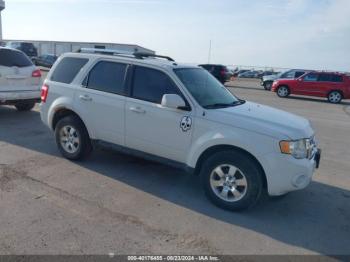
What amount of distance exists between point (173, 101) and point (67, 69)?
2449 millimetres

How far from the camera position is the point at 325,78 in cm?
1995

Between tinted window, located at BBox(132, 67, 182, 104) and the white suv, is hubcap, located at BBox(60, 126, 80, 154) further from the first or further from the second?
tinted window, located at BBox(132, 67, 182, 104)

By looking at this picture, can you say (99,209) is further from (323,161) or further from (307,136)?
(323,161)

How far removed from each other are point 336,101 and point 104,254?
19.4m

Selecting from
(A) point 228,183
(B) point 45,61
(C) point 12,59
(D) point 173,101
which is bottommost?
(A) point 228,183

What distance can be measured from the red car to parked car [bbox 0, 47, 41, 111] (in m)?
15.7

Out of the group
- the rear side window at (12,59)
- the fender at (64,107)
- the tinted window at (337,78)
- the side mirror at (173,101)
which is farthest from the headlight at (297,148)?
the tinted window at (337,78)

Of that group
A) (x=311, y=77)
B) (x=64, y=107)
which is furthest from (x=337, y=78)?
(x=64, y=107)

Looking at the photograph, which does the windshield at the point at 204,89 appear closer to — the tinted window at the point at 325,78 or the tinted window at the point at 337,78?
the tinted window at the point at 325,78

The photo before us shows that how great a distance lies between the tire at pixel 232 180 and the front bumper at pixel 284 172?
15 cm

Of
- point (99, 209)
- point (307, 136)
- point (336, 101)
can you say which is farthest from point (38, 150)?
point (336, 101)

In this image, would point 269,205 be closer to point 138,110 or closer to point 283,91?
point 138,110

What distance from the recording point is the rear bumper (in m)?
8.46

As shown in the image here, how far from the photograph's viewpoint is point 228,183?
433cm
